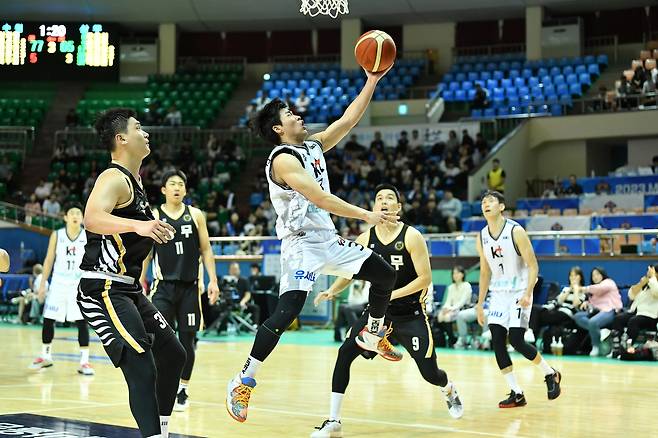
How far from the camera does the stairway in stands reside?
2958 centimetres

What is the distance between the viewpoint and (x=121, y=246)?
5148 millimetres

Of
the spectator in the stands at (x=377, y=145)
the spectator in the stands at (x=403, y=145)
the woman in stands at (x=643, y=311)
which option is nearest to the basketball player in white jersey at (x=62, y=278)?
the woman in stands at (x=643, y=311)

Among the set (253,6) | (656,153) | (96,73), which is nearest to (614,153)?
(656,153)

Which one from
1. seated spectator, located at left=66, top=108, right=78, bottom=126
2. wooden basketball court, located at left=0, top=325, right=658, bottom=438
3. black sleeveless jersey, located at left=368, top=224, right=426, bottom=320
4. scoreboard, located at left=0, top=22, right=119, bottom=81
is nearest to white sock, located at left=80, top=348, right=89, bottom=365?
wooden basketball court, located at left=0, top=325, right=658, bottom=438

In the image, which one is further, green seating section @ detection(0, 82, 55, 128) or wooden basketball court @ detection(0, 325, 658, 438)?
green seating section @ detection(0, 82, 55, 128)

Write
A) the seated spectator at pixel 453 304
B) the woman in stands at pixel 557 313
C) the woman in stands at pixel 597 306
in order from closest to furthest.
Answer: the woman in stands at pixel 597 306 → the woman in stands at pixel 557 313 → the seated spectator at pixel 453 304

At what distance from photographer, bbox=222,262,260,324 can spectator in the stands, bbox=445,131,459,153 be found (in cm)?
849

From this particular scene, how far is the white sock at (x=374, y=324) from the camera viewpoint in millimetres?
6495

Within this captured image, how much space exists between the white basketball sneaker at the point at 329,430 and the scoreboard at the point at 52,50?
77.2 ft

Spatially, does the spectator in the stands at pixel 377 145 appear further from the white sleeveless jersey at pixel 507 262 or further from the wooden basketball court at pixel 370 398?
the white sleeveless jersey at pixel 507 262

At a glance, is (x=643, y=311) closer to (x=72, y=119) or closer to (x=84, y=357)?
(x=84, y=357)

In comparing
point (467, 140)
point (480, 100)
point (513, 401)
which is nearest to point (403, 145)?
point (467, 140)

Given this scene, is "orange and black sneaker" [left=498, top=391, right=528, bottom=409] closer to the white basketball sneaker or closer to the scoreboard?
the white basketball sneaker

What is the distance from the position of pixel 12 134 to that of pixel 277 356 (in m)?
Result: 20.1
